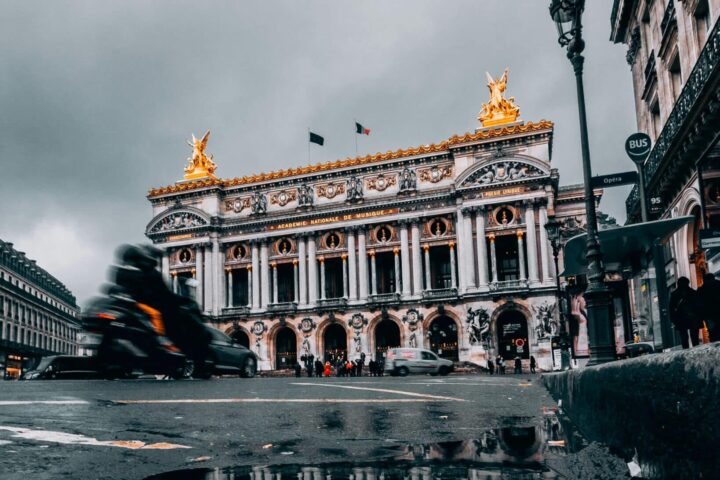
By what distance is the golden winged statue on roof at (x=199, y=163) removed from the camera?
63.7 metres

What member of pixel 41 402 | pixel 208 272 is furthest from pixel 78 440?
pixel 208 272

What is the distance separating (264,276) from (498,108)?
2332 centimetres

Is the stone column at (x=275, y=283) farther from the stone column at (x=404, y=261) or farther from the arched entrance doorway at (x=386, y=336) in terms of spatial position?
the stone column at (x=404, y=261)

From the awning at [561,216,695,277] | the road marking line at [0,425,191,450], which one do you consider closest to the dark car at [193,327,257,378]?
the awning at [561,216,695,277]

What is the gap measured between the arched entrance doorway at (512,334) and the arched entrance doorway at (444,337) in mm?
3430

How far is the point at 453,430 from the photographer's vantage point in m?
6.27

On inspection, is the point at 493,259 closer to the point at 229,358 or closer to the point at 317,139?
the point at 317,139

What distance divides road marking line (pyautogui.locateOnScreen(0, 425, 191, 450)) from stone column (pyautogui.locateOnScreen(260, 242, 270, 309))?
5282 centimetres

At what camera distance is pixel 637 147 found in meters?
12.1

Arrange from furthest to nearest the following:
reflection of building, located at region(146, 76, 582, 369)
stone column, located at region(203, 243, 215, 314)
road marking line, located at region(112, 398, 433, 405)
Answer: stone column, located at region(203, 243, 215, 314) < reflection of building, located at region(146, 76, 582, 369) < road marking line, located at region(112, 398, 433, 405)

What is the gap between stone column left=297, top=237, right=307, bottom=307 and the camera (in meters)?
57.0

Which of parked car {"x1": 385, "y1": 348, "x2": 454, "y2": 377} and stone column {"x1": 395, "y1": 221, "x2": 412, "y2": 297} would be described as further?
stone column {"x1": 395, "y1": 221, "x2": 412, "y2": 297}

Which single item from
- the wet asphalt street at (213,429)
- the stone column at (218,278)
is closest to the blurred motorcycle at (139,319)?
the wet asphalt street at (213,429)

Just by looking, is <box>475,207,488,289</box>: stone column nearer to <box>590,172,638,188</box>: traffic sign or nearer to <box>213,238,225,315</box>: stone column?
<box>213,238,225,315</box>: stone column
